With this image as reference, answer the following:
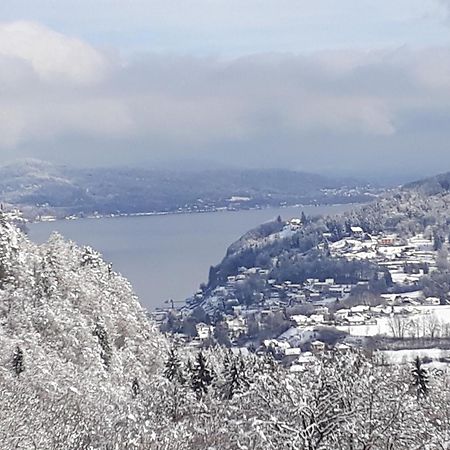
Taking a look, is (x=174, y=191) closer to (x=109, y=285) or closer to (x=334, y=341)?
(x=334, y=341)

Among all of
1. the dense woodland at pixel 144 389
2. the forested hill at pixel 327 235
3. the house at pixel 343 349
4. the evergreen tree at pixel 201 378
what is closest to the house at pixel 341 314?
the house at pixel 343 349

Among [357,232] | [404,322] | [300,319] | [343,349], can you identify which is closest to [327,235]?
[357,232]

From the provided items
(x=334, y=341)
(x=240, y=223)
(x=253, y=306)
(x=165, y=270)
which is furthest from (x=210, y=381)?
(x=240, y=223)

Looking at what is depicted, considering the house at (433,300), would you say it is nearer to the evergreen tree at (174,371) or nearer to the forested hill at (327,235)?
the forested hill at (327,235)

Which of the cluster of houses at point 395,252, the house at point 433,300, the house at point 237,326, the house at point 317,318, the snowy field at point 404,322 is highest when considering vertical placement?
the cluster of houses at point 395,252

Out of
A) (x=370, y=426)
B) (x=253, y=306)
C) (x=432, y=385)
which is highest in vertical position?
(x=370, y=426)

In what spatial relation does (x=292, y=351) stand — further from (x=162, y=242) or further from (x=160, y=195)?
(x=160, y=195)
